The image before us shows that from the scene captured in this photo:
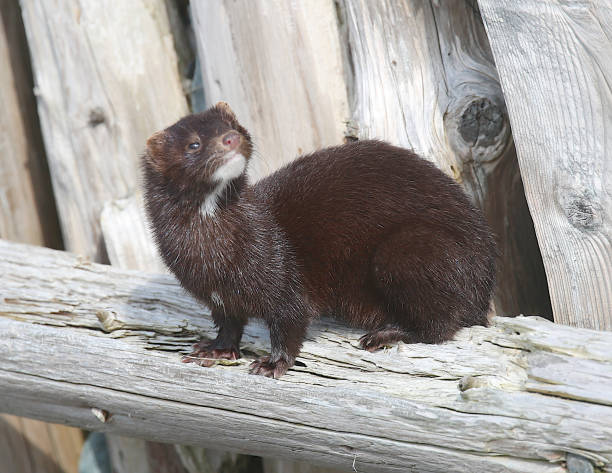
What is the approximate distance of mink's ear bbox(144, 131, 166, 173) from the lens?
3334 mm

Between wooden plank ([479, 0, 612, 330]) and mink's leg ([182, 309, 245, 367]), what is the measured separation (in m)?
1.46

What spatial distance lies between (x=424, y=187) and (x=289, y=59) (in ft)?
4.03

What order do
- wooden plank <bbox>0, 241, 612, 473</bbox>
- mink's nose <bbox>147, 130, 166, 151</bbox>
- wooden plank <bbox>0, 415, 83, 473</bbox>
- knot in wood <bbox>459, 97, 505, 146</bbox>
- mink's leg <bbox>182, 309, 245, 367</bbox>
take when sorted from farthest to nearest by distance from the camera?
1. wooden plank <bbox>0, 415, 83, 473</bbox>
2. knot in wood <bbox>459, 97, 505, 146</bbox>
3. mink's leg <bbox>182, 309, 245, 367</bbox>
4. mink's nose <bbox>147, 130, 166, 151</bbox>
5. wooden plank <bbox>0, 241, 612, 473</bbox>

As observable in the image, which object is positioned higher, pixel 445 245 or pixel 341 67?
pixel 341 67

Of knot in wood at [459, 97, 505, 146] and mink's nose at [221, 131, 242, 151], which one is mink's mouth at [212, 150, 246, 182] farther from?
knot in wood at [459, 97, 505, 146]

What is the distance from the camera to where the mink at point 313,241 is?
3.37 metres

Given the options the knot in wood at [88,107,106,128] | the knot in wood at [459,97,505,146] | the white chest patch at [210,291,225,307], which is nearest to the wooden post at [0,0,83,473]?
the knot in wood at [88,107,106,128]

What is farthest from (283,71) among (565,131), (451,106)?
(565,131)

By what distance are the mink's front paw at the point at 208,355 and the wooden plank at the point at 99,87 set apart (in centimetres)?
180

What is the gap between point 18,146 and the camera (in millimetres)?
5352

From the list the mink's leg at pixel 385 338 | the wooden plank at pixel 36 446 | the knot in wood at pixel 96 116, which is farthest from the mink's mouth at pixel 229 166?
the wooden plank at pixel 36 446

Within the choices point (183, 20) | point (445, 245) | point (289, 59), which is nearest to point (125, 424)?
point (445, 245)

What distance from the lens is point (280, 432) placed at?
10.6 feet

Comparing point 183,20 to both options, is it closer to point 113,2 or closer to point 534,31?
point 113,2
